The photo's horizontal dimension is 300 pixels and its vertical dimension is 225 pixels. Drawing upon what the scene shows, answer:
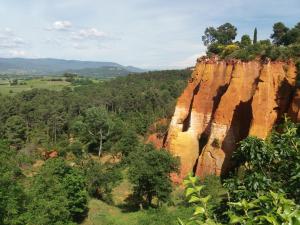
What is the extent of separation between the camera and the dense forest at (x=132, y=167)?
7.64 metres

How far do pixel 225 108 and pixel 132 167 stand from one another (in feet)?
38.5

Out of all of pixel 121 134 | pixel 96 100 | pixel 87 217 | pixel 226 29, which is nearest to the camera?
pixel 87 217

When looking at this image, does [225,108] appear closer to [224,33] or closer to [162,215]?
[162,215]

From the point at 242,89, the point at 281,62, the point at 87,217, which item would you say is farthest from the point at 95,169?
the point at 281,62

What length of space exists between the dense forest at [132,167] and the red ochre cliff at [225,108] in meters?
3.00

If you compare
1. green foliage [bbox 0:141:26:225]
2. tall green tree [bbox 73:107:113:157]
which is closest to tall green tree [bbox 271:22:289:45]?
tall green tree [bbox 73:107:113:157]

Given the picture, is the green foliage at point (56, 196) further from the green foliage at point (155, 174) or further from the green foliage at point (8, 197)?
the green foliage at point (155, 174)

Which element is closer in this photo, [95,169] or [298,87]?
[298,87]

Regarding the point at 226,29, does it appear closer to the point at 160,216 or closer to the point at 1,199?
the point at 160,216

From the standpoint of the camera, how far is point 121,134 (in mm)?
77125

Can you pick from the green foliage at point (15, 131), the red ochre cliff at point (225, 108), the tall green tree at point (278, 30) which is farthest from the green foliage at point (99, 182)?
the green foliage at point (15, 131)

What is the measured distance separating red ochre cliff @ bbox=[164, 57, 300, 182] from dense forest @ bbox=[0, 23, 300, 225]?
300 centimetres

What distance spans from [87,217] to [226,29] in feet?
204

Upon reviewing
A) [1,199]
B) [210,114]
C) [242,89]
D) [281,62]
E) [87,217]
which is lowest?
[87,217]
